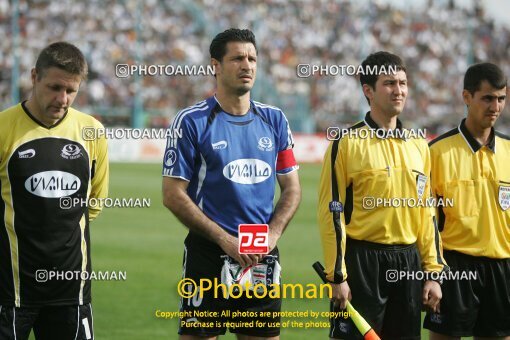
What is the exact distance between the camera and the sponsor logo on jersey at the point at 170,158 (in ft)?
17.2

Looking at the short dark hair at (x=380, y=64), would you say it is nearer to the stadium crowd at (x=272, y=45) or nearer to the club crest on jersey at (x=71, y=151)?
the club crest on jersey at (x=71, y=151)

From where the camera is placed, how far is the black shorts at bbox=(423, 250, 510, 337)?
602cm

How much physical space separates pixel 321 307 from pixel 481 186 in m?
3.55

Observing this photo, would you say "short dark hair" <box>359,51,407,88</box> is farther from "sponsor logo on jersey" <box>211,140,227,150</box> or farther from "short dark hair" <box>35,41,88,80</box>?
"short dark hair" <box>35,41,88,80</box>

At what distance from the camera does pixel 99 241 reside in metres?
13.9

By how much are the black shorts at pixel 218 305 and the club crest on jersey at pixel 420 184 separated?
3.34 ft


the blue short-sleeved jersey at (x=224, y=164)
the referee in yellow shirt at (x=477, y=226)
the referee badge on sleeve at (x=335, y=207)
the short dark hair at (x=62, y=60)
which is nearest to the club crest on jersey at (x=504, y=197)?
the referee in yellow shirt at (x=477, y=226)

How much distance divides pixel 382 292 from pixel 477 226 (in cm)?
88

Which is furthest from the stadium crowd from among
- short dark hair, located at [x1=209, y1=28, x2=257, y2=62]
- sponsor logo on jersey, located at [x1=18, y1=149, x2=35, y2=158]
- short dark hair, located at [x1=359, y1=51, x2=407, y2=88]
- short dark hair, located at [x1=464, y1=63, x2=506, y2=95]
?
sponsor logo on jersey, located at [x1=18, y1=149, x2=35, y2=158]

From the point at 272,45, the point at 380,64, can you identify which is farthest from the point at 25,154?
the point at 272,45

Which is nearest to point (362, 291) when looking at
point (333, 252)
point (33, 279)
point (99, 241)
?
point (333, 252)

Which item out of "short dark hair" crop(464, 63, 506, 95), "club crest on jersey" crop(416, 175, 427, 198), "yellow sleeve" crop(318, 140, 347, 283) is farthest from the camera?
"short dark hair" crop(464, 63, 506, 95)

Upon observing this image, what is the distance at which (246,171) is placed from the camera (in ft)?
17.2

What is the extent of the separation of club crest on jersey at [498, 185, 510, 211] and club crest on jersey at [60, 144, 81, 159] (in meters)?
2.78
